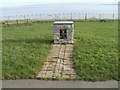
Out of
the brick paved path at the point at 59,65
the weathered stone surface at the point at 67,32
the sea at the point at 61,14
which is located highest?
the sea at the point at 61,14

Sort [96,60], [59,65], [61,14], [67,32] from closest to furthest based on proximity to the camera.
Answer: [59,65] < [96,60] < [67,32] < [61,14]

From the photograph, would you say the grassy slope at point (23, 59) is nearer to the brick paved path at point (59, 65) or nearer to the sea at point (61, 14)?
the brick paved path at point (59, 65)

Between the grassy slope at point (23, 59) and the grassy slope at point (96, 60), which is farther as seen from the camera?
the grassy slope at point (23, 59)

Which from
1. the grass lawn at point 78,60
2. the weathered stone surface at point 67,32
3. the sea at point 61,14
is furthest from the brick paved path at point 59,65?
the sea at point 61,14

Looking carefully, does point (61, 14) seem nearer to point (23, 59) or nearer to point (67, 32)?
point (67, 32)

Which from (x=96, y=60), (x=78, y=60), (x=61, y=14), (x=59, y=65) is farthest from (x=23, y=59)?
(x=61, y=14)

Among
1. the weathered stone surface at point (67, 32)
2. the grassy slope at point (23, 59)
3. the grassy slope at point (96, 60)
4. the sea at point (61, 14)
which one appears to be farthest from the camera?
the sea at point (61, 14)

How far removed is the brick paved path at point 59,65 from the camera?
18.1 feet

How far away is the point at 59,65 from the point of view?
248 inches

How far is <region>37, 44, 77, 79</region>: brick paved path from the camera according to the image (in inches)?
218

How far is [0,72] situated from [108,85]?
2.87m

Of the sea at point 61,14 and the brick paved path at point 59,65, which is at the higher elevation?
the sea at point 61,14

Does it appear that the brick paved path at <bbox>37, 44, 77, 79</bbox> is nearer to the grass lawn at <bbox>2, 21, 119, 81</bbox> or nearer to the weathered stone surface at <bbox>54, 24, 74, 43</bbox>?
the grass lawn at <bbox>2, 21, 119, 81</bbox>

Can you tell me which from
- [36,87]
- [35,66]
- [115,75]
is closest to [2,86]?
[36,87]
